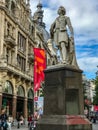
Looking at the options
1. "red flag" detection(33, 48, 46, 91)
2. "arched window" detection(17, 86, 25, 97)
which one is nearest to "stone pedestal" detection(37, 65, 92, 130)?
"red flag" detection(33, 48, 46, 91)

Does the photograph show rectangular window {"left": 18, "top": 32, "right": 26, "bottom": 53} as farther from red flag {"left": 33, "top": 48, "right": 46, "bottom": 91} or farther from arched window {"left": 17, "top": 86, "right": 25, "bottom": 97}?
red flag {"left": 33, "top": 48, "right": 46, "bottom": 91}

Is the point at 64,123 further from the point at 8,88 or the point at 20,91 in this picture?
the point at 20,91

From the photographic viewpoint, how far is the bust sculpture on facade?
43.1 feet

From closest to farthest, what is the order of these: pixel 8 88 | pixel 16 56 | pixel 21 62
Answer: pixel 8 88
pixel 16 56
pixel 21 62

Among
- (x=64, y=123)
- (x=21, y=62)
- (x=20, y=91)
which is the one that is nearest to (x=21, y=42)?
(x=21, y=62)

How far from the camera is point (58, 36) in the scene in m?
13.4

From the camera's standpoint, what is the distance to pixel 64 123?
11.3 metres

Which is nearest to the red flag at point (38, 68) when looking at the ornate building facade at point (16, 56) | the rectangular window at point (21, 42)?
the ornate building facade at point (16, 56)

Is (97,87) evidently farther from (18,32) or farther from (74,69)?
(74,69)

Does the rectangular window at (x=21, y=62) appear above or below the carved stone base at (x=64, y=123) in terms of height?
above

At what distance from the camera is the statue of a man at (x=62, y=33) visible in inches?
517

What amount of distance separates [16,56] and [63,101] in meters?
37.0

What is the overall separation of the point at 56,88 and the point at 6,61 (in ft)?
103

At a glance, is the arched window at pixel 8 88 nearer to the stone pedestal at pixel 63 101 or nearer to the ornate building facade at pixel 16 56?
the ornate building facade at pixel 16 56
